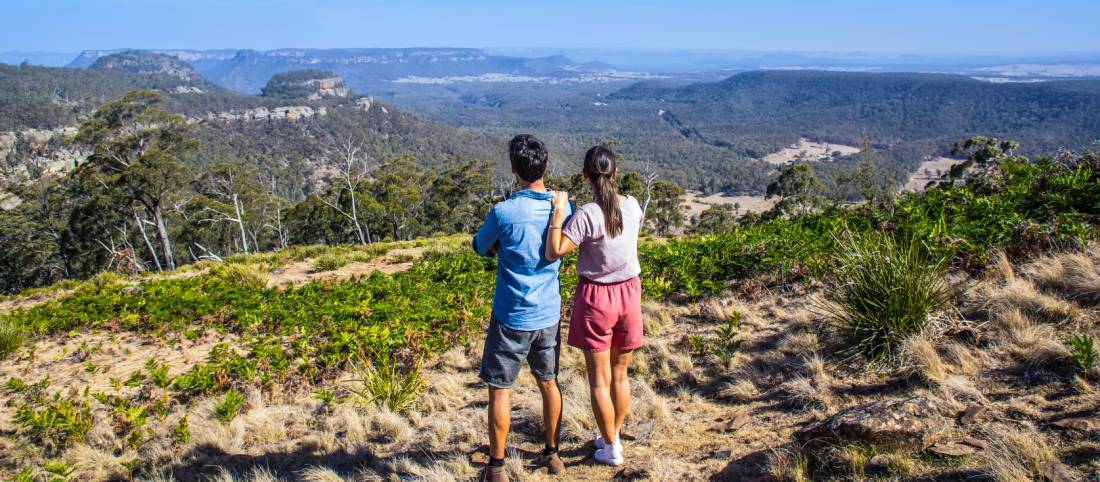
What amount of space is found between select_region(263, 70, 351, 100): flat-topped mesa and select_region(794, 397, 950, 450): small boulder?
17586 centimetres

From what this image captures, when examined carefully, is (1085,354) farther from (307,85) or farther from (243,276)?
(307,85)

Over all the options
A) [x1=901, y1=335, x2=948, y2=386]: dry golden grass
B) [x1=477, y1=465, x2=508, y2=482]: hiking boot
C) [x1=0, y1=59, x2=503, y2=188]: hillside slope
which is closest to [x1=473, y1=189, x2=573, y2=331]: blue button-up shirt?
[x1=477, y1=465, x2=508, y2=482]: hiking boot

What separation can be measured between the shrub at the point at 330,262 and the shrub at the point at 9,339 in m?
3.76

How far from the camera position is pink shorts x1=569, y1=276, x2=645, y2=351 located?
2.65m

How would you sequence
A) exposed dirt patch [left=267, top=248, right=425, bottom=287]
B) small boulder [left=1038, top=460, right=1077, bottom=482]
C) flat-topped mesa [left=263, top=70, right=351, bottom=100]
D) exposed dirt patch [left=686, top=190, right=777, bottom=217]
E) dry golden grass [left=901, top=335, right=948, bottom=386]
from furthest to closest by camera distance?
flat-topped mesa [left=263, top=70, right=351, bottom=100] < exposed dirt patch [left=686, top=190, right=777, bottom=217] < exposed dirt patch [left=267, top=248, right=425, bottom=287] < dry golden grass [left=901, top=335, right=948, bottom=386] < small boulder [left=1038, top=460, right=1077, bottom=482]

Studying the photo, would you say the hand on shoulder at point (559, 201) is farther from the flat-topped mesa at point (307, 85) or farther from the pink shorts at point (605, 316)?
the flat-topped mesa at point (307, 85)

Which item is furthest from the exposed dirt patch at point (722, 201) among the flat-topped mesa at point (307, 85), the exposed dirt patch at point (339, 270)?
the flat-topped mesa at point (307, 85)

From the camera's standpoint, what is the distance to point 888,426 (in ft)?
8.16

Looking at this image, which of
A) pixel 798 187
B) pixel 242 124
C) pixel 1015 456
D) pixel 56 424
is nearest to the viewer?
pixel 1015 456

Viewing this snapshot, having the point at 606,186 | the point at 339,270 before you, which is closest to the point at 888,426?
the point at 606,186

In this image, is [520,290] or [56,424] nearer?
[520,290]

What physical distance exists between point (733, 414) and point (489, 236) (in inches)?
72.5

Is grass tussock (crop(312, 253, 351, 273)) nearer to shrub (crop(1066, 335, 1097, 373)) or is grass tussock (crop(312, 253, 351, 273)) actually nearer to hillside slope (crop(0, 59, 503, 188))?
shrub (crop(1066, 335, 1097, 373))

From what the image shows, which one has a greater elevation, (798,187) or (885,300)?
(885,300)
